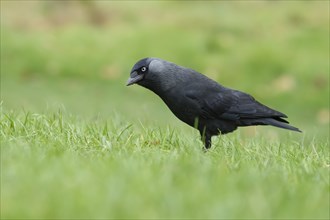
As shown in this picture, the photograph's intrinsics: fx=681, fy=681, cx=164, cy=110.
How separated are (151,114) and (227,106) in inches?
365

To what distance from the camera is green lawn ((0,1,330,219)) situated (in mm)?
3768

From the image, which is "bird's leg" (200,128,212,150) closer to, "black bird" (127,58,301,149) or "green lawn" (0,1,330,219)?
"black bird" (127,58,301,149)

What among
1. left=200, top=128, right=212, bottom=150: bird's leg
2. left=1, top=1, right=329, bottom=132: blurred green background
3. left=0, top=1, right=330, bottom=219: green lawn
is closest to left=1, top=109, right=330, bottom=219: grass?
left=0, top=1, right=330, bottom=219: green lawn

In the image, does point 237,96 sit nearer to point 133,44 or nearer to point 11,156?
point 11,156

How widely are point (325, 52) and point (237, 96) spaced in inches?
587

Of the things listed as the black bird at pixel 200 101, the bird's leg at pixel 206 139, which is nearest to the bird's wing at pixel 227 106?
the black bird at pixel 200 101

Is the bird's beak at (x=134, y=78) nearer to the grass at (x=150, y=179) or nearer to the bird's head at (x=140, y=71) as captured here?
the bird's head at (x=140, y=71)

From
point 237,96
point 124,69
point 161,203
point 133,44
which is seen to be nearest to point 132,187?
point 161,203

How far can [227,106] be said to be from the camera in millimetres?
6629

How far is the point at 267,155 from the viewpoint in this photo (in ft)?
19.0

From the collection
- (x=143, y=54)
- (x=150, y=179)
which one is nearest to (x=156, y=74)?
(x=150, y=179)

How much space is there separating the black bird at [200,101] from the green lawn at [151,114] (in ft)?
0.56

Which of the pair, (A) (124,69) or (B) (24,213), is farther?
(A) (124,69)

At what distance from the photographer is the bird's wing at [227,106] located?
6457 millimetres
